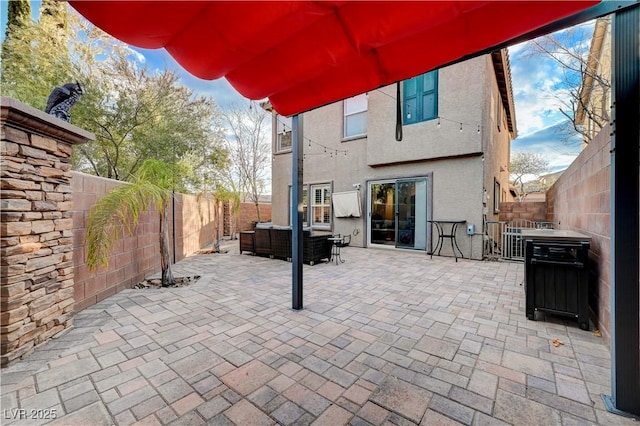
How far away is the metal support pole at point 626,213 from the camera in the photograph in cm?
162

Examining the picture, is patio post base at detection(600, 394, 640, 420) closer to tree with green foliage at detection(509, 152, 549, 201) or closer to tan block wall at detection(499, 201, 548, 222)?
tan block wall at detection(499, 201, 548, 222)

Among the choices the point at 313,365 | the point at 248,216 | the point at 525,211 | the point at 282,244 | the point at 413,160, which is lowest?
the point at 313,365

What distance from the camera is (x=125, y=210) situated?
351cm

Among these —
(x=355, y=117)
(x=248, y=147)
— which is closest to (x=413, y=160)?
(x=355, y=117)

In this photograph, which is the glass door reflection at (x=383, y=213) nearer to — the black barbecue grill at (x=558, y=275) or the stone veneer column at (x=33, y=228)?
the black barbecue grill at (x=558, y=275)

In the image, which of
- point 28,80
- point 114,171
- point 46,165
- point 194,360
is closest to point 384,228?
point 194,360

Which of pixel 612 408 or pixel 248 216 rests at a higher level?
pixel 248 216

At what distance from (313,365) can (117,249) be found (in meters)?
3.51

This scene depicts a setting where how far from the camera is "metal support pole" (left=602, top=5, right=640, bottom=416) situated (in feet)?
5.33

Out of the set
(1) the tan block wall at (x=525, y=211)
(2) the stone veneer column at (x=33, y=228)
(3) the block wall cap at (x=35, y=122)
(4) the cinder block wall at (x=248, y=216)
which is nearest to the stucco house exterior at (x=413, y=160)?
(1) the tan block wall at (x=525, y=211)

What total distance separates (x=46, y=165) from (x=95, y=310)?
1.83 m

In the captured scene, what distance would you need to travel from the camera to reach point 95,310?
320 centimetres

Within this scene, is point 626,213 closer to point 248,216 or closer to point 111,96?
point 111,96

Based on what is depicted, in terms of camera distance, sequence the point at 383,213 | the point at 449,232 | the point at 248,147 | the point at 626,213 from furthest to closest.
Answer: the point at 248,147 → the point at 383,213 → the point at 449,232 → the point at 626,213
